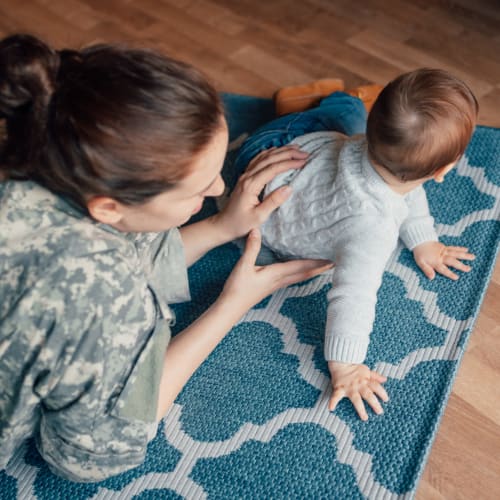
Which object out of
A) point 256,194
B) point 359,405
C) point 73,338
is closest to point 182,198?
point 73,338

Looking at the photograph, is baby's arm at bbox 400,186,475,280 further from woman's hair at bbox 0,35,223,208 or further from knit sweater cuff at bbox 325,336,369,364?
woman's hair at bbox 0,35,223,208

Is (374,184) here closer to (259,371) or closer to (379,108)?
(379,108)

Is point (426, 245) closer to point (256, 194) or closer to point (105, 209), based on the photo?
point (256, 194)

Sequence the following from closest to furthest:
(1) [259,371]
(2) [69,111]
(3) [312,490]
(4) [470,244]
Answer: (2) [69,111] → (3) [312,490] → (1) [259,371] → (4) [470,244]

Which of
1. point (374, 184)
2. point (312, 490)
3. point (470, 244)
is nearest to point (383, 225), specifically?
point (374, 184)

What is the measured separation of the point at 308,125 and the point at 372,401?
529 mm

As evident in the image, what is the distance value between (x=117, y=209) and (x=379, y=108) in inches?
16.3

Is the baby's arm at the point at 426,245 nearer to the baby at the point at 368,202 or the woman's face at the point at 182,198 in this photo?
the baby at the point at 368,202

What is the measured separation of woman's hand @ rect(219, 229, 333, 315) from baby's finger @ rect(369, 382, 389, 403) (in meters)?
0.22

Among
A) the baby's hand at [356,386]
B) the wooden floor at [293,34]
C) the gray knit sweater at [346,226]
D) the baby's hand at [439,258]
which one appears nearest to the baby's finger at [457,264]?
the baby's hand at [439,258]

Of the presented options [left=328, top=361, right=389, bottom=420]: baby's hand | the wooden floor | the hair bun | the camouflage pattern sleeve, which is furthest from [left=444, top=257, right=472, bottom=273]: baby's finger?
the hair bun

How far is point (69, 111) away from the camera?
72cm

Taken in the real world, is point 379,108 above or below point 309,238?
above

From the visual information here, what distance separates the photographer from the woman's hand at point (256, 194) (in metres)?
1.09
